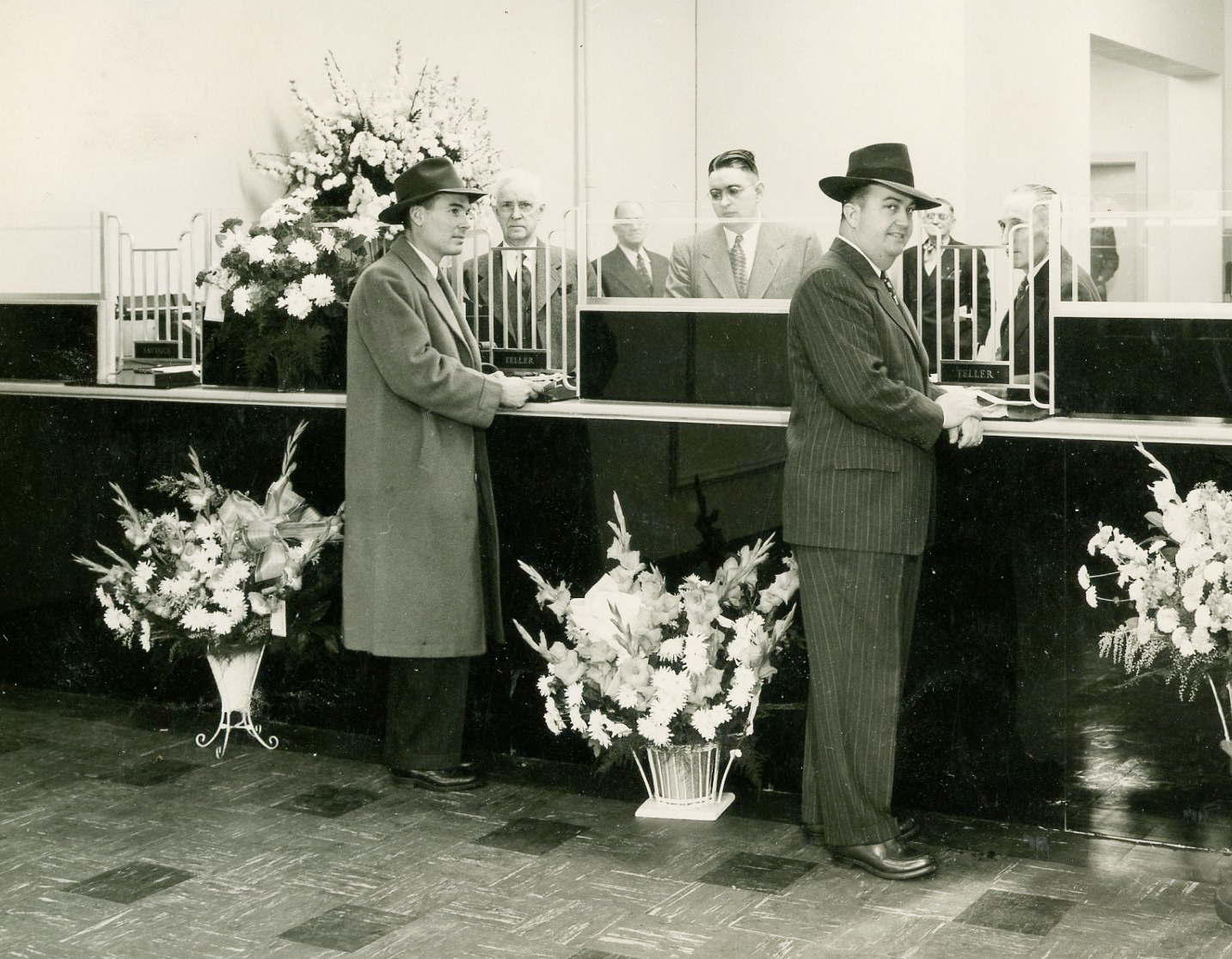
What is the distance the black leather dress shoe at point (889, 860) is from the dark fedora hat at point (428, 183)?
Answer: 2073mm

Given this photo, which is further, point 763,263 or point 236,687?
point 236,687

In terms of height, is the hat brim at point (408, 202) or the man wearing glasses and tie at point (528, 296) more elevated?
the hat brim at point (408, 202)

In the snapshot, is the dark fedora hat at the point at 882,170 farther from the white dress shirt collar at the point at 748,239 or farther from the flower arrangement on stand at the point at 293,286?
the flower arrangement on stand at the point at 293,286

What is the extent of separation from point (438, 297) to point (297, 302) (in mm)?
655

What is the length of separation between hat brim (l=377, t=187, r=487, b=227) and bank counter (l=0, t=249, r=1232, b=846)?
1.62ft

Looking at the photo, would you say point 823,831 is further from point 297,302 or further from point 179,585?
point 297,302

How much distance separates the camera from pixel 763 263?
193 inches

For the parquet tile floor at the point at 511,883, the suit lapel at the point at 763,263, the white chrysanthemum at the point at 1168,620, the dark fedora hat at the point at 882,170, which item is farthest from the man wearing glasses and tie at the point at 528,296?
the white chrysanthemum at the point at 1168,620

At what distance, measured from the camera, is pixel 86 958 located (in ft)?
11.6

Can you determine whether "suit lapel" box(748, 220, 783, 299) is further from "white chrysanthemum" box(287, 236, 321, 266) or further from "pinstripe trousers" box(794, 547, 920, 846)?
"white chrysanthemum" box(287, 236, 321, 266)

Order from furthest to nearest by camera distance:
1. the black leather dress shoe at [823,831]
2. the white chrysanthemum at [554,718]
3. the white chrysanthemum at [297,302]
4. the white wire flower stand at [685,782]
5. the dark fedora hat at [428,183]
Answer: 1. the white chrysanthemum at [297,302]
2. the dark fedora hat at [428,183]
3. the white chrysanthemum at [554,718]
4. the white wire flower stand at [685,782]
5. the black leather dress shoe at [823,831]

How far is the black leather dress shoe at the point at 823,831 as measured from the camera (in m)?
4.20

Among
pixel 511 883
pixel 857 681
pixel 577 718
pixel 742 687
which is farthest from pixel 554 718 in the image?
pixel 857 681

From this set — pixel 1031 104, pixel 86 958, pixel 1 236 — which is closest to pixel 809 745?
pixel 86 958
